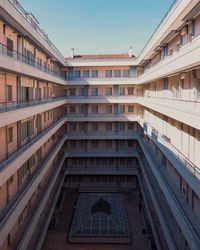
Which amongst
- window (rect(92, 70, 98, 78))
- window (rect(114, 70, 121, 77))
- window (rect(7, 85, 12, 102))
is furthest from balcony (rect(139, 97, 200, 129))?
window (rect(92, 70, 98, 78))

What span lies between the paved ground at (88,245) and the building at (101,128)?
882mm

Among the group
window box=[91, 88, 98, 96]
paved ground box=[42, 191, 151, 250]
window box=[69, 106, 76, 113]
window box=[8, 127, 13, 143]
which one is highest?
window box=[91, 88, 98, 96]

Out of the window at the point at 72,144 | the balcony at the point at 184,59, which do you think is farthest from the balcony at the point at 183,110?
the window at the point at 72,144

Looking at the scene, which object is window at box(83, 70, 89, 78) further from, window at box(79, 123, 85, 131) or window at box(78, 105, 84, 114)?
window at box(79, 123, 85, 131)

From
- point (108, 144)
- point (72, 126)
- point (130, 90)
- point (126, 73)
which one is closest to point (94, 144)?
point (108, 144)

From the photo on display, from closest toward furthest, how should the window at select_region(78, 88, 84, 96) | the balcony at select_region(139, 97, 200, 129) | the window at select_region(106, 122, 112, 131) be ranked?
the balcony at select_region(139, 97, 200, 129) < the window at select_region(78, 88, 84, 96) < the window at select_region(106, 122, 112, 131)

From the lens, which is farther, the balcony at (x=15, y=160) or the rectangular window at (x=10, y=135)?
the rectangular window at (x=10, y=135)

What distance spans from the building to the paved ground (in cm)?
88

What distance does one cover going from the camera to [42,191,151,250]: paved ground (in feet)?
70.8

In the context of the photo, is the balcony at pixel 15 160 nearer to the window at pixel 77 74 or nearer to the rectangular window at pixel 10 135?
the rectangular window at pixel 10 135

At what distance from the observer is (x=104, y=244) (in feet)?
72.1

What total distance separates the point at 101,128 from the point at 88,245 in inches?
680

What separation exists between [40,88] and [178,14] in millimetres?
14917

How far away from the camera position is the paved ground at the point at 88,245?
70.8ft
